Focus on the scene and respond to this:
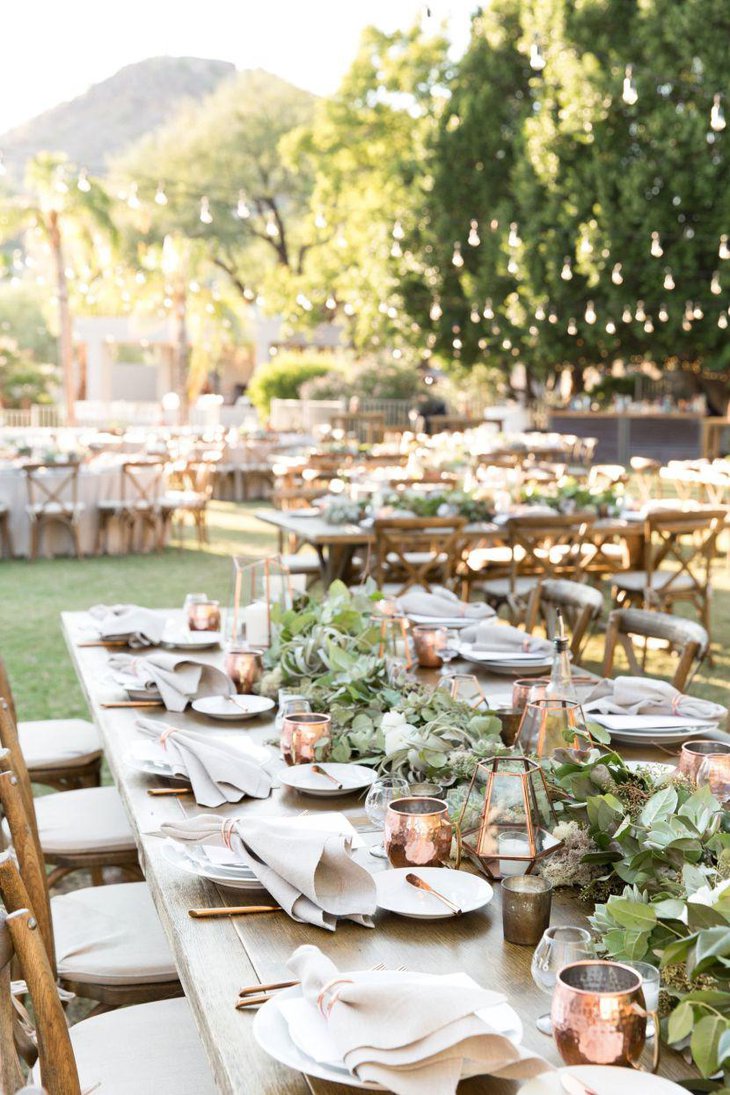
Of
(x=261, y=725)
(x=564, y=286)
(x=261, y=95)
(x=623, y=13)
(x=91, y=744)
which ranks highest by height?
(x=261, y=95)

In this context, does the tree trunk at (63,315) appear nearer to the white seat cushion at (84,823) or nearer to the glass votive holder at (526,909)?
the white seat cushion at (84,823)

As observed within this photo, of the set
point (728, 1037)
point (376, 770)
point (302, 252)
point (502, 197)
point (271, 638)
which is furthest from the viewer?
point (302, 252)

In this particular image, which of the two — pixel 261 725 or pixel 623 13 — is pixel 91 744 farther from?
pixel 623 13

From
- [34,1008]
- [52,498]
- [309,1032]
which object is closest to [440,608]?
[34,1008]

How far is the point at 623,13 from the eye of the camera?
22.8 metres

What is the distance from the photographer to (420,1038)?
1.21m

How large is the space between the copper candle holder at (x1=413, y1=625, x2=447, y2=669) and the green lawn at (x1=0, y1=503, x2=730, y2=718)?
11.3 ft

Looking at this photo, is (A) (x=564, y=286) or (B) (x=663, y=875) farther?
(A) (x=564, y=286)

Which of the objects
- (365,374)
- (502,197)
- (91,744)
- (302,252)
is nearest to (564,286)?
(502,197)

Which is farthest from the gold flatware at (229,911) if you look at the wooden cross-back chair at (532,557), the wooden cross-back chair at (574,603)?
the wooden cross-back chair at (532,557)

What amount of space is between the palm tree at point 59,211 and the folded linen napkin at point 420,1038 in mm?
20985

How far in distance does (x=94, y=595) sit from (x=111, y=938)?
25.5 ft

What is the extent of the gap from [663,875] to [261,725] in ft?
4.31

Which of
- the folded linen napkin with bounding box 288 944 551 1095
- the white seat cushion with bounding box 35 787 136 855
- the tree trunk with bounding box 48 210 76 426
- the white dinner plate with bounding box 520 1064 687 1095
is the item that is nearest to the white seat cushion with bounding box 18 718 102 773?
the white seat cushion with bounding box 35 787 136 855
